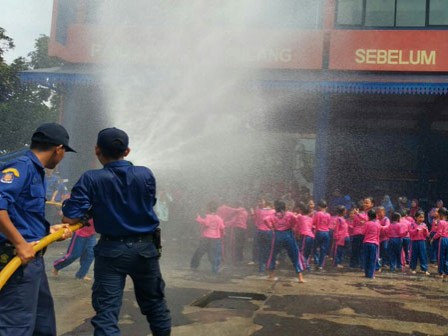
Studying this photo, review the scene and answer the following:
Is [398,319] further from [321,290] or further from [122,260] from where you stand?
[122,260]

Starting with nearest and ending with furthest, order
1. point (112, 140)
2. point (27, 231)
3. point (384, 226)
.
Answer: point (27, 231), point (112, 140), point (384, 226)

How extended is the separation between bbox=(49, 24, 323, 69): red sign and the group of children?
4.90m

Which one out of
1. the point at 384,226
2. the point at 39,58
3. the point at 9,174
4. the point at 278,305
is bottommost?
the point at 278,305

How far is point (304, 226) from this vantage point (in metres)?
9.25

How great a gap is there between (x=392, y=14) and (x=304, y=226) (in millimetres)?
8205

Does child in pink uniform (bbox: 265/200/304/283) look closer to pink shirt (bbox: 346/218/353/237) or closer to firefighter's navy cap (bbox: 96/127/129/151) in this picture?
pink shirt (bbox: 346/218/353/237)

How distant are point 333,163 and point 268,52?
4975 millimetres

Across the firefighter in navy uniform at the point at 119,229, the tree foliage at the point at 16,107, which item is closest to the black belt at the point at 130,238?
the firefighter in navy uniform at the point at 119,229

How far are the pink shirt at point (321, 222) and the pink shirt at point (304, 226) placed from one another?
0.57m

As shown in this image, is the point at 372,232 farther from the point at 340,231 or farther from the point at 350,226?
the point at 350,226

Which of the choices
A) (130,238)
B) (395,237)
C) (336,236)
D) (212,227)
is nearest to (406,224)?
(395,237)

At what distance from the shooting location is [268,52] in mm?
13438

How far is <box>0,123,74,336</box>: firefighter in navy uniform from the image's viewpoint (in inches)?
106

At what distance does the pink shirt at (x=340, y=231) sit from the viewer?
10.2 m
